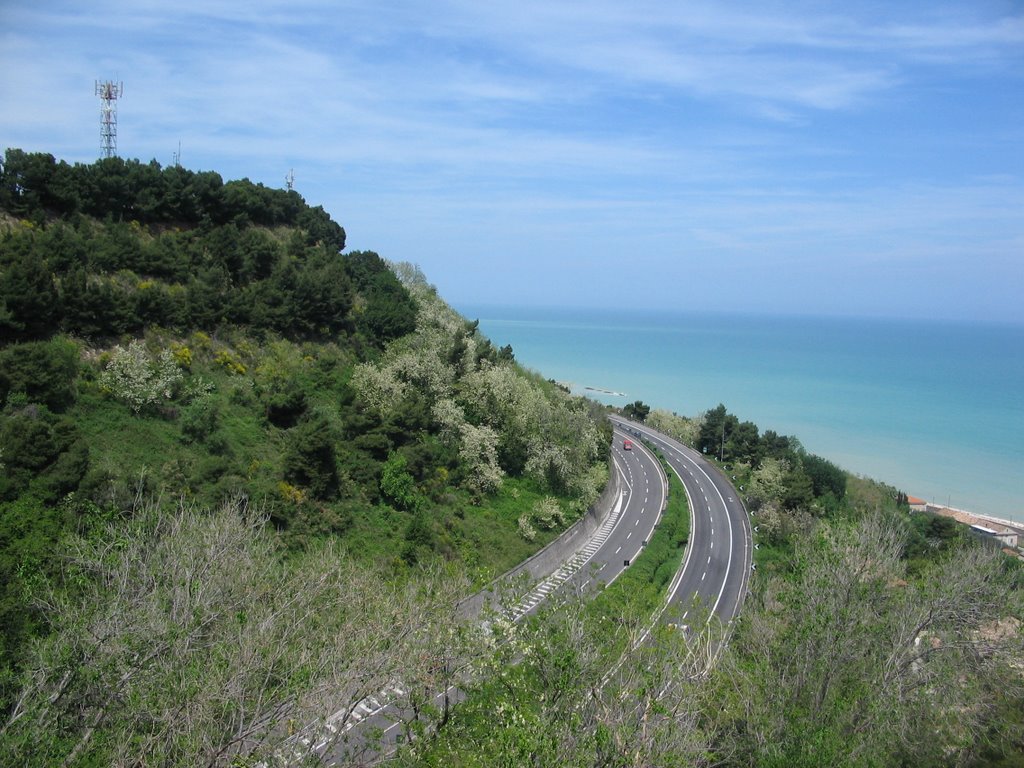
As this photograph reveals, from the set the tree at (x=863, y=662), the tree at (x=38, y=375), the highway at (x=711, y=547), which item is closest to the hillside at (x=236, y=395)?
the tree at (x=38, y=375)

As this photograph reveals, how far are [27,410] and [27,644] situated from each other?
10.3 m

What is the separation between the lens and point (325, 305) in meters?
36.7

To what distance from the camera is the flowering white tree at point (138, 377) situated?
25.2 metres

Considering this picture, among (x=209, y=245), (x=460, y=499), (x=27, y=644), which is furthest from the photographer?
(x=209, y=245)

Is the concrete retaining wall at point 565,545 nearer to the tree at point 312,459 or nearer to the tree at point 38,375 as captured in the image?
the tree at point 312,459

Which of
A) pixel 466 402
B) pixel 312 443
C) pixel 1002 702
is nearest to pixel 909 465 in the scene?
pixel 466 402

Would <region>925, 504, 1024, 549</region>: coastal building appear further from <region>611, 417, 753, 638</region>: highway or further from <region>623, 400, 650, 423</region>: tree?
<region>623, 400, 650, 423</region>: tree

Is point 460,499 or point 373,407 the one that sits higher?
point 373,407

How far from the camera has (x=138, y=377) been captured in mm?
25578

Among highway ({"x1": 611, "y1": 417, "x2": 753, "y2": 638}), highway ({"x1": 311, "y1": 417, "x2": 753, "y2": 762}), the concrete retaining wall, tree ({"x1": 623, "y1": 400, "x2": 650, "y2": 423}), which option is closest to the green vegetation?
the concrete retaining wall

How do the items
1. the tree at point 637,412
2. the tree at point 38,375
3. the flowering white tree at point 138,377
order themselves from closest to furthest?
1. the tree at point 38,375
2. the flowering white tree at point 138,377
3. the tree at point 637,412

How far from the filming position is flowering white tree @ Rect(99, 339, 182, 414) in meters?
25.2

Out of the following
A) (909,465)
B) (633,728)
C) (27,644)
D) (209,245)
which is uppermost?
(209,245)

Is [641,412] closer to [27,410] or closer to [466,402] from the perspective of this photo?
[466,402]
